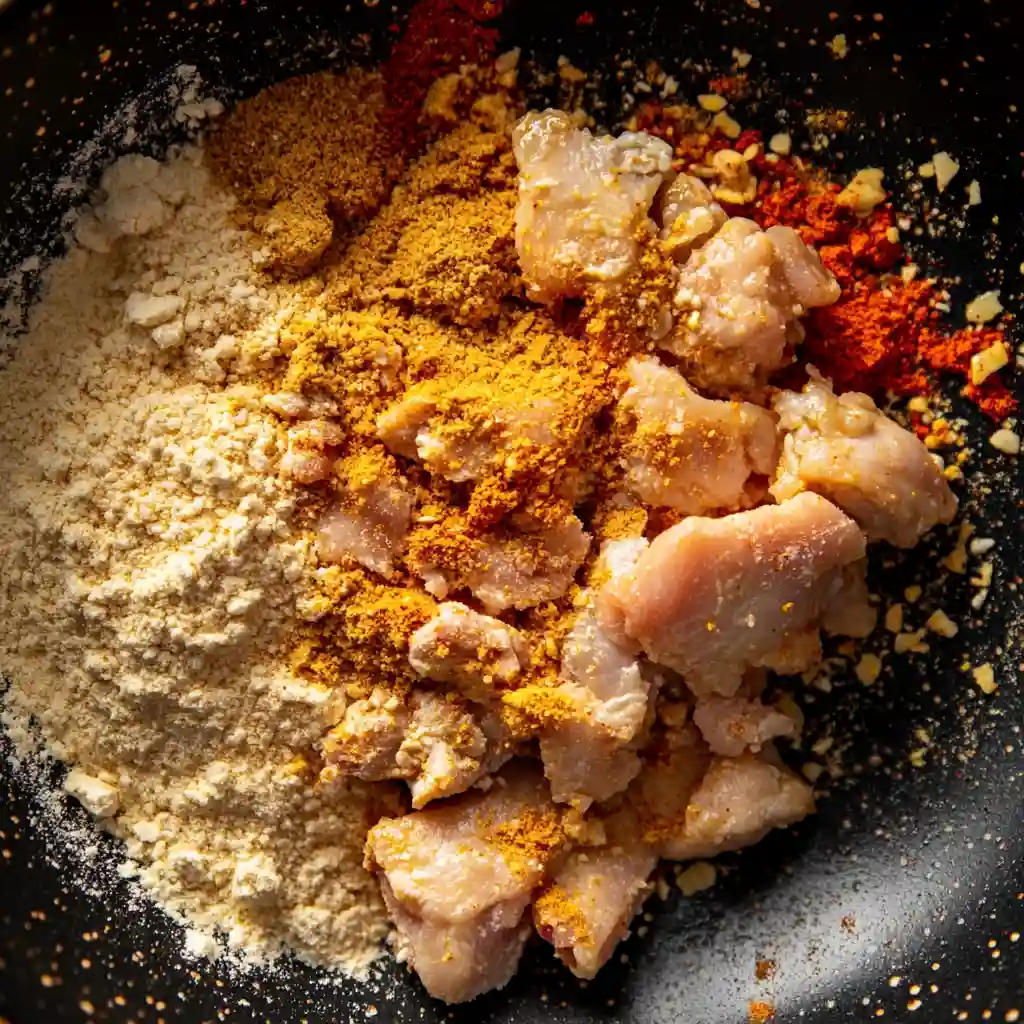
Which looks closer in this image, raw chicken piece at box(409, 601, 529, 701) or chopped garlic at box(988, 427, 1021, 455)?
raw chicken piece at box(409, 601, 529, 701)

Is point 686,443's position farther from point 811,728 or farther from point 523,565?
point 811,728

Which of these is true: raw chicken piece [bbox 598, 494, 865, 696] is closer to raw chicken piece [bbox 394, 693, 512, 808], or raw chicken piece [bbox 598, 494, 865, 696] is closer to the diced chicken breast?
raw chicken piece [bbox 394, 693, 512, 808]

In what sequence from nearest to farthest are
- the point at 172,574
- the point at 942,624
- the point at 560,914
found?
the point at 172,574
the point at 560,914
the point at 942,624

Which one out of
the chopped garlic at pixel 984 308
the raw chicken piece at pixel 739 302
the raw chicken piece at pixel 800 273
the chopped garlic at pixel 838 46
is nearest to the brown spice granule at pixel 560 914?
the raw chicken piece at pixel 739 302

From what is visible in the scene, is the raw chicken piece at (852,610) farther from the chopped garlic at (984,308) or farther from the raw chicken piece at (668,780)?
the chopped garlic at (984,308)

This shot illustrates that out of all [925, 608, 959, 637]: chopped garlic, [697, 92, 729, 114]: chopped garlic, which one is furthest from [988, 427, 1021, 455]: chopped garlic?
[697, 92, 729, 114]: chopped garlic

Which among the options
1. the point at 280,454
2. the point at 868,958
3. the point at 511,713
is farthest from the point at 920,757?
the point at 280,454

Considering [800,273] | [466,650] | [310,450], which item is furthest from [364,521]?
[800,273]
